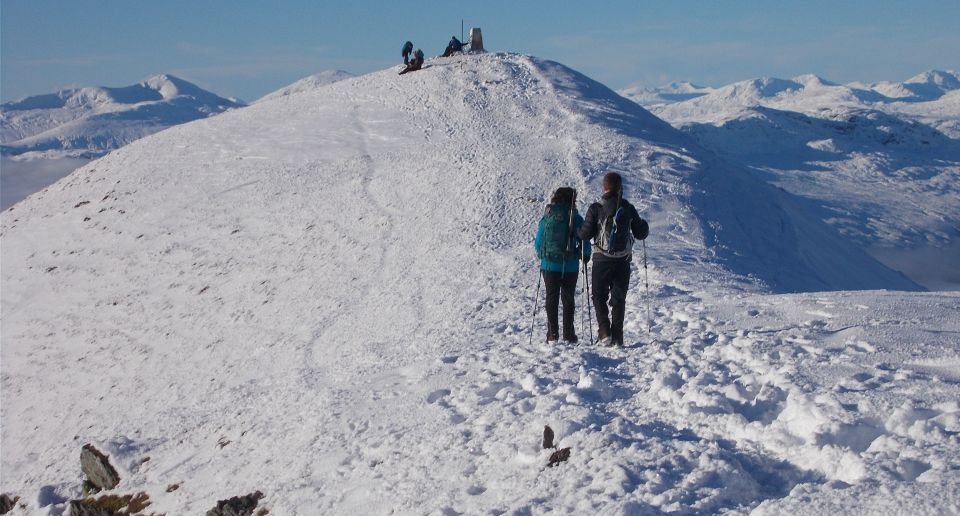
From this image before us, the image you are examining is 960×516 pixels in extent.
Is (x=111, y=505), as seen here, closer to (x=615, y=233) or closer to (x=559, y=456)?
(x=559, y=456)

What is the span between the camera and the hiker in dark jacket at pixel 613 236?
451 inches

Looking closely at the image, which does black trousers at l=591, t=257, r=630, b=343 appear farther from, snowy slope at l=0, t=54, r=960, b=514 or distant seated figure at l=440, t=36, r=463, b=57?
distant seated figure at l=440, t=36, r=463, b=57

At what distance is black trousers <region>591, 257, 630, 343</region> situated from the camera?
11.7 m

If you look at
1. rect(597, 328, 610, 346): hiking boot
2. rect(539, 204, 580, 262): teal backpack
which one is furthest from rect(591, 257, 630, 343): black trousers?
rect(539, 204, 580, 262): teal backpack

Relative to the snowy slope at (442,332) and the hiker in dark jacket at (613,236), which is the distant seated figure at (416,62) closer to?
the snowy slope at (442,332)

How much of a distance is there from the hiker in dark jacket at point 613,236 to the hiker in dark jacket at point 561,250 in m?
0.58

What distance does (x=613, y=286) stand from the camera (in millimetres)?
11781

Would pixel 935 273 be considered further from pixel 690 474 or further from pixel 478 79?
pixel 690 474

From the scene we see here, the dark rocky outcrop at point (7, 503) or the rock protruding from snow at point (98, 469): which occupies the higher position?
the rock protruding from snow at point (98, 469)

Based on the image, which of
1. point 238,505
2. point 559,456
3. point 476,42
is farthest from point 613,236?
point 476,42

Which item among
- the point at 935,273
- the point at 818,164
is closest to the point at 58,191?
the point at 935,273

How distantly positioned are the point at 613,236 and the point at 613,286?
0.82 meters

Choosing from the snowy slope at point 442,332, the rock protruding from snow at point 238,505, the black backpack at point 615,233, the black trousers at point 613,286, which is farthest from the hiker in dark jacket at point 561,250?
the rock protruding from snow at point 238,505

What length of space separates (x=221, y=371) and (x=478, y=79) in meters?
26.1
